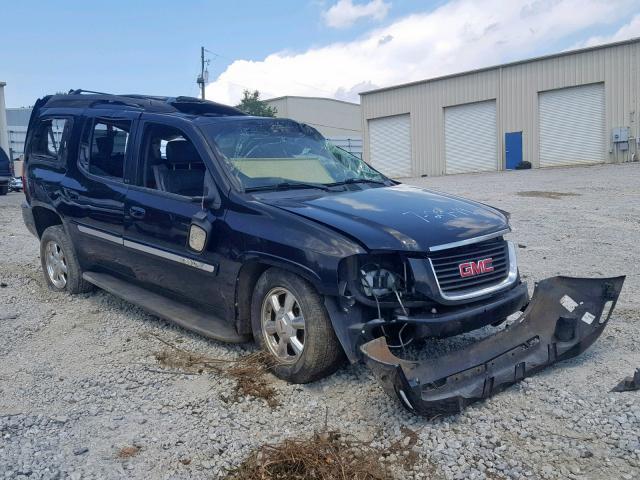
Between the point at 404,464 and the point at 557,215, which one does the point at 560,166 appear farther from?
the point at 404,464

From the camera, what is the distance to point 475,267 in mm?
4027

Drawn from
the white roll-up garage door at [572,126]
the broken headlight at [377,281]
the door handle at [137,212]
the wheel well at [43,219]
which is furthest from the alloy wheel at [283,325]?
the white roll-up garage door at [572,126]

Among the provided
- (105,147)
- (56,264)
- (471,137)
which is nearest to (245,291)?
(105,147)

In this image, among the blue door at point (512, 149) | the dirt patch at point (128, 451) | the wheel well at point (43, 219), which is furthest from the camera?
the blue door at point (512, 149)

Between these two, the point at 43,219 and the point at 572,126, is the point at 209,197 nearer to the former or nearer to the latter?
the point at 43,219

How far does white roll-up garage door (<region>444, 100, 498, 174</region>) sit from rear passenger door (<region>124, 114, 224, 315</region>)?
29005 mm

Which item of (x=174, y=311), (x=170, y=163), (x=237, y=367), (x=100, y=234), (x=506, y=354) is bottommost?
(x=237, y=367)

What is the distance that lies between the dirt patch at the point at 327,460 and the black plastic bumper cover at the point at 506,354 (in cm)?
29

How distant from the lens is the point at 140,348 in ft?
16.4

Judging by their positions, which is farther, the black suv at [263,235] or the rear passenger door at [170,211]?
the rear passenger door at [170,211]

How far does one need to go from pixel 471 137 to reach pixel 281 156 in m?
29.5

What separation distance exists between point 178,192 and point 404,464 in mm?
2892

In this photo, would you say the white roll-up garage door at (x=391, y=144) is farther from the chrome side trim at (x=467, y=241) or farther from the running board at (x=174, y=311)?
the chrome side trim at (x=467, y=241)

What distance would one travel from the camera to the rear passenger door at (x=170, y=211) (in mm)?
4676
